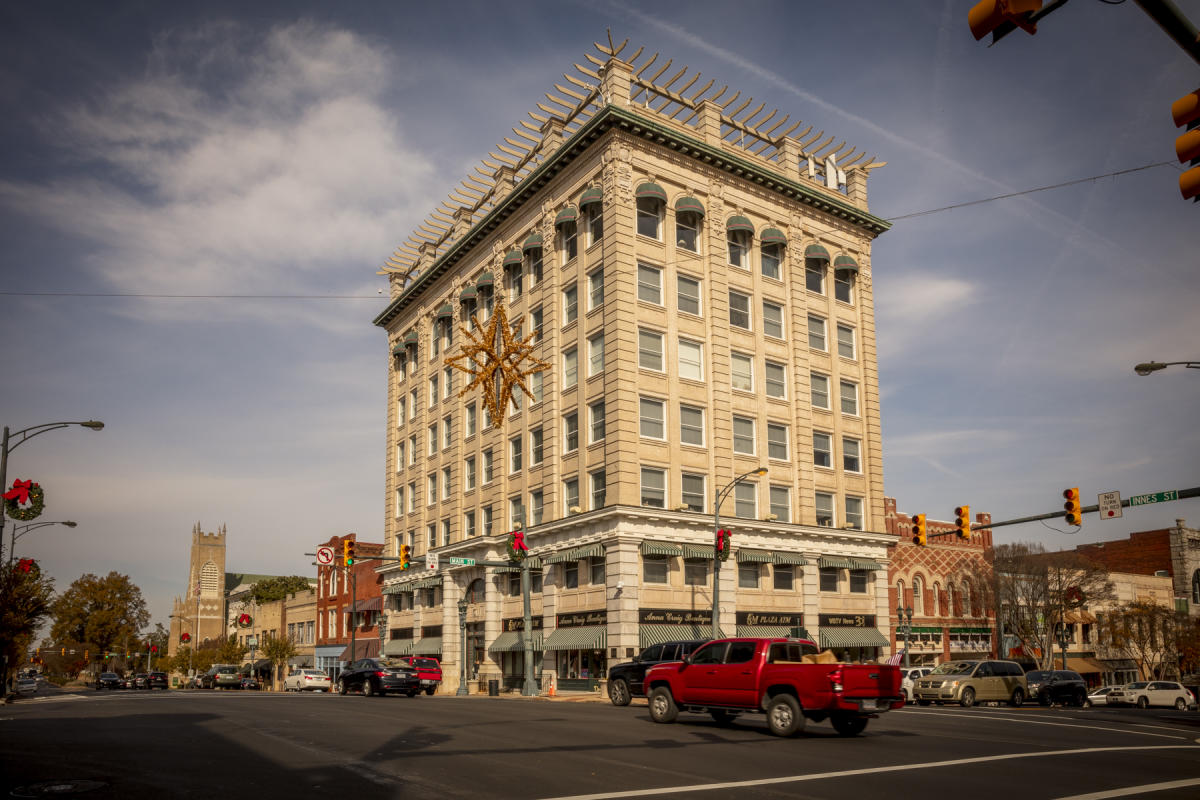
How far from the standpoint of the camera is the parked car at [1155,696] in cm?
4528

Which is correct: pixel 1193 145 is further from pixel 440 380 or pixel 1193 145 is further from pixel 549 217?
pixel 440 380

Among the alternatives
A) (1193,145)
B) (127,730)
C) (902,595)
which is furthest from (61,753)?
(902,595)

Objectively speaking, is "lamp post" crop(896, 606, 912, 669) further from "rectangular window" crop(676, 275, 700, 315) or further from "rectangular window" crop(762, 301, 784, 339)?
"rectangular window" crop(676, 275, 700, 315)

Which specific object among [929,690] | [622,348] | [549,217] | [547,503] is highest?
[549,217]

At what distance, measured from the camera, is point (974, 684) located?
36781mm

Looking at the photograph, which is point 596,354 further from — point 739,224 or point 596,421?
point 739,224

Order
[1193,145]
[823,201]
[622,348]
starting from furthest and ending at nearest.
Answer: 1. [823,201]
2. [622,348]
3. [1193,145]

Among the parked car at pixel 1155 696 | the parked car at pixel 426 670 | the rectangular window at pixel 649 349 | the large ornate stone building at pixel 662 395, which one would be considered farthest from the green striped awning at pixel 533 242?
the parked car at pixel 1155 696

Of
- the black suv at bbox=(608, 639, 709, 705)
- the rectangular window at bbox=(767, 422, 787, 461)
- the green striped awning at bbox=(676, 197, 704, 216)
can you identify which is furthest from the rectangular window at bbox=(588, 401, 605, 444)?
the black suv at bbox=(608, 639, 709, 705)

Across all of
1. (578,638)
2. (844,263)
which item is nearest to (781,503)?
(578,638)

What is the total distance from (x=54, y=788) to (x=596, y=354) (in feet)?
116

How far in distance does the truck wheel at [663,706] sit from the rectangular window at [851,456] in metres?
31.8

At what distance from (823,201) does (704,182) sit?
848cm

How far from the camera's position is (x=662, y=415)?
44656mm
